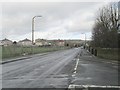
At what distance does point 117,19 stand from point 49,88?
5419 centimetres

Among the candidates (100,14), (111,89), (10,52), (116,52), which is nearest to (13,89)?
(111,89)

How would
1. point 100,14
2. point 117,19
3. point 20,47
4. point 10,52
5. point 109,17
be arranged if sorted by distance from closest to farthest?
point 10,52, point 20,47, point 117,19, point 109,17, point 100,14

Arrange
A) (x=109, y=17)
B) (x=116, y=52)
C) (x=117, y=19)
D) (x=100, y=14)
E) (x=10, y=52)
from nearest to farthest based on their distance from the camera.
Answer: (x=116, y=52) < (x=10, y=52) < (x=117, y=19) < (x=109, y=17) < (x=100, y=14)

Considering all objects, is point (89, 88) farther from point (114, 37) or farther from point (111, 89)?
point (114, 37)

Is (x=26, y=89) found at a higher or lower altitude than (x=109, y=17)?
lower

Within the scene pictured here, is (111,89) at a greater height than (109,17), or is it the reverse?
(109,17)

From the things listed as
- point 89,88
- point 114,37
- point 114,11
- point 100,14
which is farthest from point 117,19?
point 89,88

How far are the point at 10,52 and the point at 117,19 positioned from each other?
27.3m

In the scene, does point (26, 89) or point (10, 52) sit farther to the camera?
point (10, 52)

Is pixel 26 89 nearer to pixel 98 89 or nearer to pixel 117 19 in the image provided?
pixel 98 89

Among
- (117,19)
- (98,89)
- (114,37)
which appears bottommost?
(98,89)

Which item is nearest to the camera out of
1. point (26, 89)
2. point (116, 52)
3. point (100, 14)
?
point (26, 89)

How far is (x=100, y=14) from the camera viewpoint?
7775 cm

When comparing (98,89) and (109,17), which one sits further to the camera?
(109,17)
